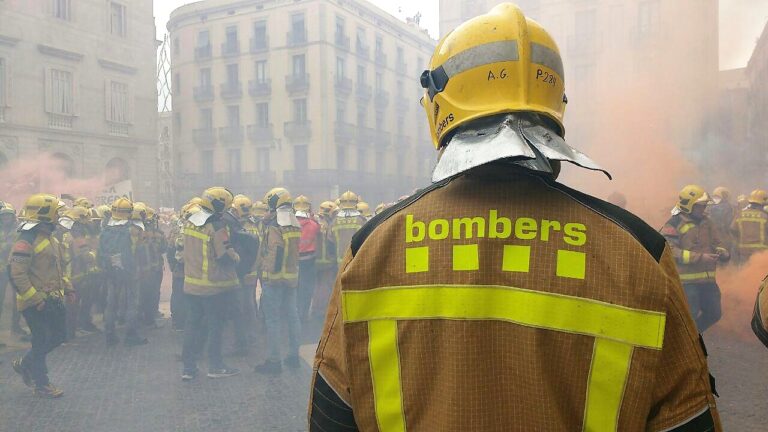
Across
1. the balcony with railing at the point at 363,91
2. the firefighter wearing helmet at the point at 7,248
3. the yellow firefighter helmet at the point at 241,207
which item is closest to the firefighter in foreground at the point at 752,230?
the yellow firefighter helmet at the point at 241,207

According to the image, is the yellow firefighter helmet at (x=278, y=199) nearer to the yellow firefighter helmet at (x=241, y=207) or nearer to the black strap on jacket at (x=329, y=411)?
the yellow firefighter helmet at (x=241, y=207)

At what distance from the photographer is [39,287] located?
598 cm

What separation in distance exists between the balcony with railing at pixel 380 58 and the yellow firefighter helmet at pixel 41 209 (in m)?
35.5

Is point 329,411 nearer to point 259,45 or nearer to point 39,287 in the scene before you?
point 39,287

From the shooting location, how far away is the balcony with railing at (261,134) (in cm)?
3694

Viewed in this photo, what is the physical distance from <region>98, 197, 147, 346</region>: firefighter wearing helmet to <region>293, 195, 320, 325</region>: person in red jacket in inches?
95.8

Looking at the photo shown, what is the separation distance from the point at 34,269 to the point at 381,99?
119 feet

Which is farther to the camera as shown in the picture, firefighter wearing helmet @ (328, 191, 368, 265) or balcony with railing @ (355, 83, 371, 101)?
balcony with railing @ (355, 83, 371, 101)

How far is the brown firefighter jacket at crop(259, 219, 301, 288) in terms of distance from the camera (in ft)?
22.7

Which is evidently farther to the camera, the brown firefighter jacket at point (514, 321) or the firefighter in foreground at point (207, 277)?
the firefighter in foreground at point (207, 277)

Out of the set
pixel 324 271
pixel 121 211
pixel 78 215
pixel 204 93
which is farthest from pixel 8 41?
pixel 324 271

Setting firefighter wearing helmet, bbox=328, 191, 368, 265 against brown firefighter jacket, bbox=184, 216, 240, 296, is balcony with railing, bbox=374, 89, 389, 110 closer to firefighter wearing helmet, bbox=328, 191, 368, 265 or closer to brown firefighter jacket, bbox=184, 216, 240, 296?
firefighter wearing helmet, bbox=328, 191, 368, 265

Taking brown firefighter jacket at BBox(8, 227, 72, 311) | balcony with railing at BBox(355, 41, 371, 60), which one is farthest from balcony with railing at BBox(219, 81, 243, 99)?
brown firefighter jacket at BBox(8, 227, 72, 311)

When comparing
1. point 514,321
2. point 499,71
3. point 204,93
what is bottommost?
point 514,321
